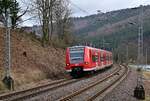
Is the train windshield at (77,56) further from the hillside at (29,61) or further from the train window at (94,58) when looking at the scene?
the train window at (94,58)

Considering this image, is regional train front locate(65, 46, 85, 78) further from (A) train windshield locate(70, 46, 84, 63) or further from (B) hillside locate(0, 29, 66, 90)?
(B) hillside locate(0, 29, 66, 90)

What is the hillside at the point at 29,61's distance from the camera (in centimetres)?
3193

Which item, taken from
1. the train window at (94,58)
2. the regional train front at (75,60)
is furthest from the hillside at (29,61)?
the train window at (94,58)

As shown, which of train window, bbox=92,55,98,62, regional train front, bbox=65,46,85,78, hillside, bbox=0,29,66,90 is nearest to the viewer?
hillside, bbox=0,29,66,90

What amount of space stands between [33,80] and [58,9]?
28.6 m

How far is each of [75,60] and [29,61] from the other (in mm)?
4271

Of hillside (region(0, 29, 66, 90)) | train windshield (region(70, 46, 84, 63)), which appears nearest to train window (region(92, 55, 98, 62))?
train windshield (region(70, 46, 84, 63))

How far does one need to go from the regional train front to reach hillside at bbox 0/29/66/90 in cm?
163

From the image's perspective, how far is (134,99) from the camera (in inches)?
878

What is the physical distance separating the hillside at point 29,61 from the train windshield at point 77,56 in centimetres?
225

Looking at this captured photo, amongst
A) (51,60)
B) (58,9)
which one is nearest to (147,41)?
(58,9)

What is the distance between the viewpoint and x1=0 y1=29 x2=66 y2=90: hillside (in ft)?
105

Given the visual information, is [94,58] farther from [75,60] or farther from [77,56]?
[75,60]

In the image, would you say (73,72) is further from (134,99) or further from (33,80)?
(134,99)
